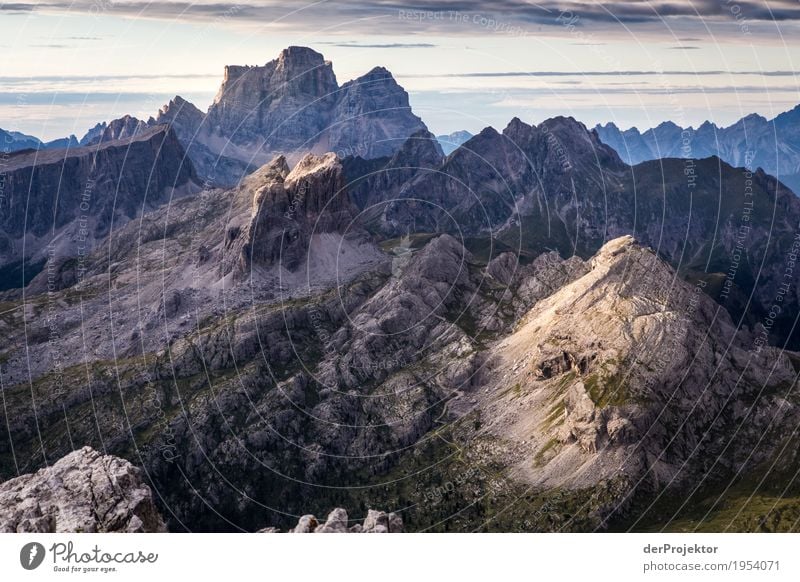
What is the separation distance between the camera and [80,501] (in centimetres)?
15738

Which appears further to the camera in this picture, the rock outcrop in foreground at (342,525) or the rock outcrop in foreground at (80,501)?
the rock outcrop in foreground at (80,501)

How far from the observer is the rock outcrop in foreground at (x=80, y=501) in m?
150

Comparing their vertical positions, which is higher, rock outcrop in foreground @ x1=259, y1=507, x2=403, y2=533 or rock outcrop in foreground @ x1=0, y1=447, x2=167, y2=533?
rock outcrop in foreground @ x1=259, y1=507, x2=403, y2=533

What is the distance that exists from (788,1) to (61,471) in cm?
16582

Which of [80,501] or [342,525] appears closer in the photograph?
[342,525]

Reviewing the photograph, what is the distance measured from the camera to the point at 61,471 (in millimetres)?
171625

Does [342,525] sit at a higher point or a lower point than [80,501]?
higher

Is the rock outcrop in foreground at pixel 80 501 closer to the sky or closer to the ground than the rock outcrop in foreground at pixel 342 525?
closer to the ground

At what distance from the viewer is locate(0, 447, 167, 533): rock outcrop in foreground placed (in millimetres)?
149750

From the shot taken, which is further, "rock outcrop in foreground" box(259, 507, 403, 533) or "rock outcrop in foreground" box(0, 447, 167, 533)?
"rock outcrop in foreground" box(0, 447, 167, 533)
